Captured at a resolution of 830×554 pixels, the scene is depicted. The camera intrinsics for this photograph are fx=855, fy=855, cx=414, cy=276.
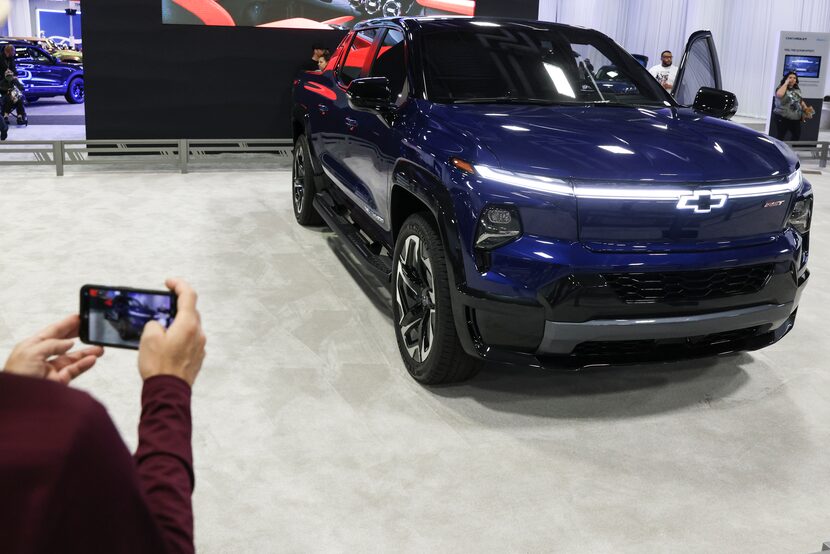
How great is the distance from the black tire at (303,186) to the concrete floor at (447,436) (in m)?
1.09

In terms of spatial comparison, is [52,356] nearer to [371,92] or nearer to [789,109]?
[371,92]

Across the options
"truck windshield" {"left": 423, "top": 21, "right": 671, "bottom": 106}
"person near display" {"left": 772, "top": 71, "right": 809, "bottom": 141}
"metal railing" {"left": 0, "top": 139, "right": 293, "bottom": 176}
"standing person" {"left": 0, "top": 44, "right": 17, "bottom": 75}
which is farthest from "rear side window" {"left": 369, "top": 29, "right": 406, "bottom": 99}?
"standing person" {"left": 0, "top": 44, "right": 17, "bottom": 75}

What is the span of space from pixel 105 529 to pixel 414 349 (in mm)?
2962

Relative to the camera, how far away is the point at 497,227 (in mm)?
3205

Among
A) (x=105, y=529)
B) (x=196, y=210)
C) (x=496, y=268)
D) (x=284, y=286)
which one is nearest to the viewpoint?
(x=105, y=529)

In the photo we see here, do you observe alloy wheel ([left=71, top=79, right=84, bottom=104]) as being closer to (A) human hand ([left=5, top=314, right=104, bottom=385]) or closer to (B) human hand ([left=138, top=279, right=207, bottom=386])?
(A) human hand ([left=5, top=314, right=104, bottom=385])

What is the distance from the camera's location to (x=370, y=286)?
17.5 ft

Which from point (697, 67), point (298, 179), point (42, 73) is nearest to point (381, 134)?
point (298, 179)

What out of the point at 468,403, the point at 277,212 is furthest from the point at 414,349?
the point at 277,212

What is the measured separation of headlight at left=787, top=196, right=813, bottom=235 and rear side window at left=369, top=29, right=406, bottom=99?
188 centimetres

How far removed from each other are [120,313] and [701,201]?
2.46 m

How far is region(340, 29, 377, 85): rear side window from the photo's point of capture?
16.4 ft

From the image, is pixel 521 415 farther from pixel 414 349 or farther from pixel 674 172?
pixel 674 172

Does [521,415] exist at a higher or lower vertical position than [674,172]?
lower
